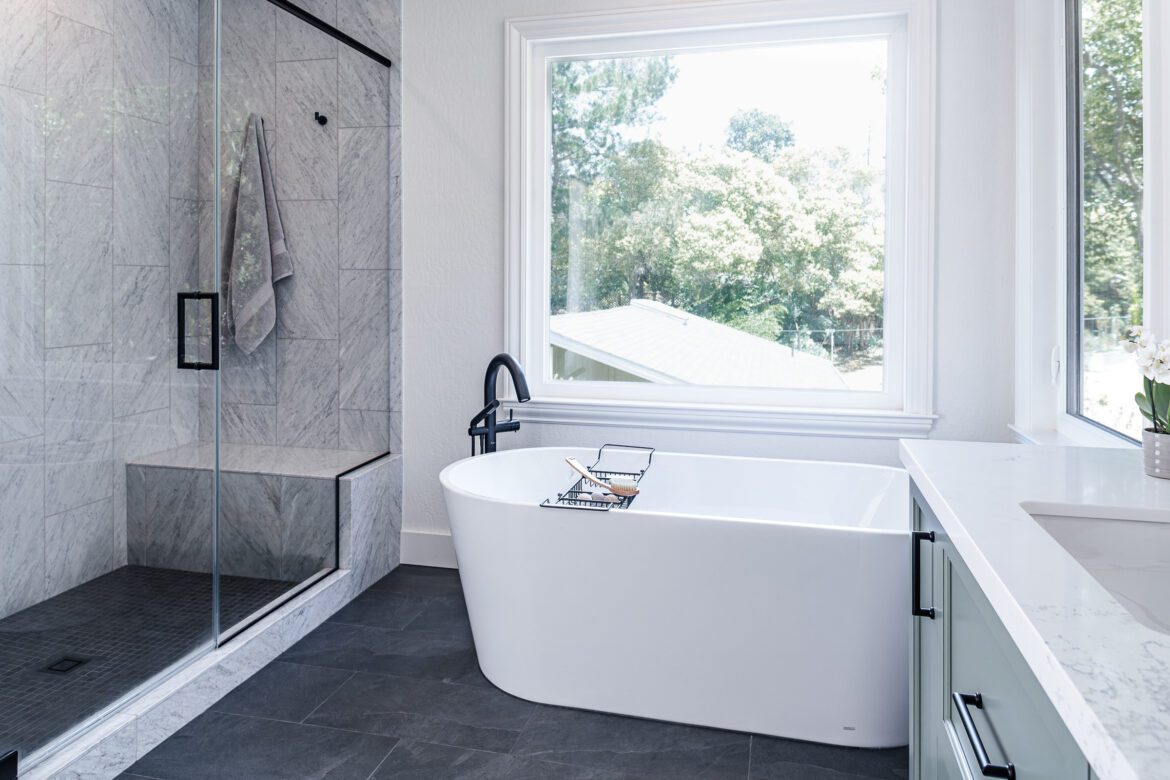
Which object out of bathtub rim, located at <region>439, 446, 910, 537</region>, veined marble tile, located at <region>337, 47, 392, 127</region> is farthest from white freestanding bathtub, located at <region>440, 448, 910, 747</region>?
veined marble tile, located at <region>337, 47, 392, 127</region>

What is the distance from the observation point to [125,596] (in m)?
2.04

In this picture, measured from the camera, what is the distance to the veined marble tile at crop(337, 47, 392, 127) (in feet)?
10.1

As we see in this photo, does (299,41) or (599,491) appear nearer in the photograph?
(599,491)

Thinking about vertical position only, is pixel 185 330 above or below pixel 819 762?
above

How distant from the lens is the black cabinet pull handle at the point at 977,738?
86cm

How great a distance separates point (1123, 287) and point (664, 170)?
1648mm

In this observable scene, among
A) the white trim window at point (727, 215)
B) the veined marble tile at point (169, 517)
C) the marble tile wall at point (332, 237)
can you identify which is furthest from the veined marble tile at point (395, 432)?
the veined marble tile at point (169, 517)

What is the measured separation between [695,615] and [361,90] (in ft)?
7.99

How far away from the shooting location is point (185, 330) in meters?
2.18

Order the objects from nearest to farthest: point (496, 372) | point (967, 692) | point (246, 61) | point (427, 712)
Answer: point (967, 692) < point (427, 712) < point (246, 61) < point (496, 372)

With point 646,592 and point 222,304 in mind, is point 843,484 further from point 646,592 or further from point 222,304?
point 222,304

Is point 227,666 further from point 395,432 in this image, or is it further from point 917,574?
point 917,574

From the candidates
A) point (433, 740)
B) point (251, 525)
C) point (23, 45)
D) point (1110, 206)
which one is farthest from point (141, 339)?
point (1110, 206)

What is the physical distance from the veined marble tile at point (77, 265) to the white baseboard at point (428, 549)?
165 centimetres
